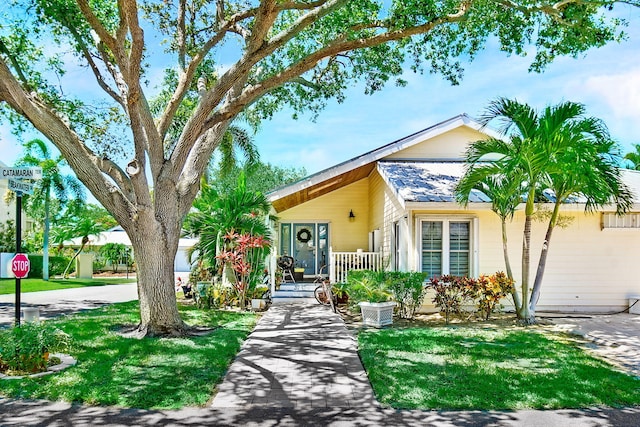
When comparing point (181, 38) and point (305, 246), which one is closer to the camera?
point (181, 38)

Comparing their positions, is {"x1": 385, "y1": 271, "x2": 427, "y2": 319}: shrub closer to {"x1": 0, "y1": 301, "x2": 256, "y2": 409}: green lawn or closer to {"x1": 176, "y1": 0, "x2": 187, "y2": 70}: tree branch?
{"x1": 0, "y1": 301, "x2": 256, "y2": 409}: green lawn

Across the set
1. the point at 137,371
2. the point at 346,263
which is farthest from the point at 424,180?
the point at 137,371

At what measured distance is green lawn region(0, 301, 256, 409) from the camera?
5383mm

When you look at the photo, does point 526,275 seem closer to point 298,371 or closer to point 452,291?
point 452,291

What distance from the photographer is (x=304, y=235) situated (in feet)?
62.1

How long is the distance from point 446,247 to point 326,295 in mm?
3390

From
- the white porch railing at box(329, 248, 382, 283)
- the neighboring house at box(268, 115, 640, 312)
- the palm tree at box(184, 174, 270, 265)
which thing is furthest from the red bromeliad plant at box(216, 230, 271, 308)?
the white porch railing at box(329, 248, 382, 283)

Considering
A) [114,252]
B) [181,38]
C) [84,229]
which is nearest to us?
[181,38]

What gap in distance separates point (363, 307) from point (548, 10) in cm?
690

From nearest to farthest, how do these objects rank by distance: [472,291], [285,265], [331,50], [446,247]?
[331,50] → [472,291] → [446,247] → [285,265]

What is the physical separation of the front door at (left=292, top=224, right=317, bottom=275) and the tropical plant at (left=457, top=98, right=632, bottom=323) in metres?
9.12

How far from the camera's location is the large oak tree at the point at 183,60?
8062 millimetres

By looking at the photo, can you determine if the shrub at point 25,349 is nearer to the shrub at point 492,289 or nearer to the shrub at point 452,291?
the shrub at point 452,291

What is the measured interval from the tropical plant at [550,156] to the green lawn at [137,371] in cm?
622
